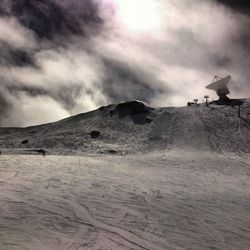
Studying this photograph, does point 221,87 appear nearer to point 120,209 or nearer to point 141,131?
point 141,131

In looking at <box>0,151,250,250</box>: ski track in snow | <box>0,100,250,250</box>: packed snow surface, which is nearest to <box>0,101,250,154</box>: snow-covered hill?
<box>0,100,250,250</box>: packed snow surface

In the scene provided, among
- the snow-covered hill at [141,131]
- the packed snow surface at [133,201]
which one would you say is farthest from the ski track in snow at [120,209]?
the snow-covered hill at [141,131]

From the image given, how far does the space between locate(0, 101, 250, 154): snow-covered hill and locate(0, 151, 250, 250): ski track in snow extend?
16.3 metres

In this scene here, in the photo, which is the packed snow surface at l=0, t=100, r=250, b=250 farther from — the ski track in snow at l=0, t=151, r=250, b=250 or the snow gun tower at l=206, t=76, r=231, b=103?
the snow gun tower at l=206, t=76, r=231, b=103

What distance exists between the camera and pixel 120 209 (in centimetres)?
1269

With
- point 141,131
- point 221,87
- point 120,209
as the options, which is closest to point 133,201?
point 120,209

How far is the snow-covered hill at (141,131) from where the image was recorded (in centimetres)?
3891

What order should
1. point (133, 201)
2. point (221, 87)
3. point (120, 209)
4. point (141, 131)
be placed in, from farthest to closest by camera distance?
point (221, 87), point (141, 131), point (133, 201), point (120, 209)

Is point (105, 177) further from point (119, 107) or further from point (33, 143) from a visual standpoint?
point (119, 107)

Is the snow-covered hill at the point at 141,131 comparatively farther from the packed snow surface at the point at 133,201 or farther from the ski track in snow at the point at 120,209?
the ski track in snow at the point at 120,209

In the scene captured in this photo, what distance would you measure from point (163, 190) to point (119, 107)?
1629 inches

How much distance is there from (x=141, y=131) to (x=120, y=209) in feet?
109

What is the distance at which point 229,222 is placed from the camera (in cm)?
1138

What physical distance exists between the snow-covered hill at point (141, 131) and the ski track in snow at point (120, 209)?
16.3 metres
